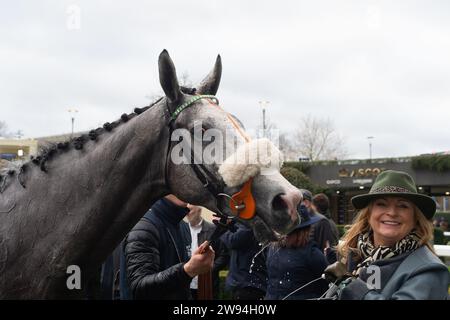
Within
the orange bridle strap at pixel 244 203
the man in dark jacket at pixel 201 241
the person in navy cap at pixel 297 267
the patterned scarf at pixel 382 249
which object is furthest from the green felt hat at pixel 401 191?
the man in dark jacket at pixel 201 241

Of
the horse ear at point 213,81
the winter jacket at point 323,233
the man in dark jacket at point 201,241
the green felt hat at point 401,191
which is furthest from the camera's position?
the winter jacket at point 323,233

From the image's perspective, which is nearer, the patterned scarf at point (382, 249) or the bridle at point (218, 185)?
the bridle at point (218, 185)

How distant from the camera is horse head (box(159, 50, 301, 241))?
229 centimetres

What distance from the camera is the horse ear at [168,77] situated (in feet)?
8.24

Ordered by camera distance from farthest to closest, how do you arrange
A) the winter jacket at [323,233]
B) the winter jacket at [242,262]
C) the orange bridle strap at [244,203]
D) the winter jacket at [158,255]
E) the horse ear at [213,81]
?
the winter jacket at [323,233]
the winter jacket at [242,262]
the winter jacket at [158,255]
the horse ear at [213,81]
the orange bridle strap at [244,203]

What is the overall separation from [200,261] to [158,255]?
0.55m

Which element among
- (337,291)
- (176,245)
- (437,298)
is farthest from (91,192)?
(437,298)

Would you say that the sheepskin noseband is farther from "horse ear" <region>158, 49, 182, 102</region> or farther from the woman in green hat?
the woman in green hat

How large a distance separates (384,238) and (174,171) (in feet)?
4.20

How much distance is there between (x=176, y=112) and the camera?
2.60 m

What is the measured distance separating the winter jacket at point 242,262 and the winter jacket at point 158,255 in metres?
1.41

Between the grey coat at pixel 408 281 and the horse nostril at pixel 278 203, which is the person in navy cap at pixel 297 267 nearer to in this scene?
the grey coat at pixel 408 281

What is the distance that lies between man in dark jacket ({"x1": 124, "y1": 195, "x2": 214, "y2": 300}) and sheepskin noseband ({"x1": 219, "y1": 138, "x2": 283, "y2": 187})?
0.72 metres

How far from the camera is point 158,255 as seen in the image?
331cm
